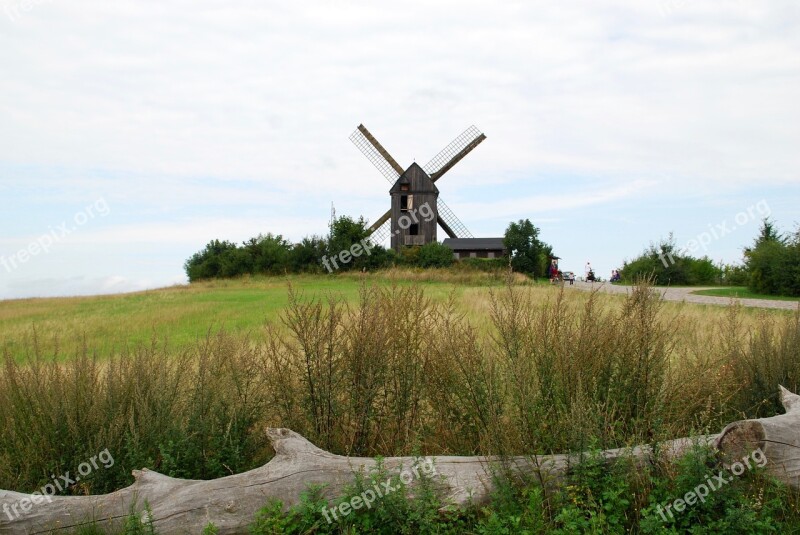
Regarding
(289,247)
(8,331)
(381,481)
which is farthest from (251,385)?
(289,247)

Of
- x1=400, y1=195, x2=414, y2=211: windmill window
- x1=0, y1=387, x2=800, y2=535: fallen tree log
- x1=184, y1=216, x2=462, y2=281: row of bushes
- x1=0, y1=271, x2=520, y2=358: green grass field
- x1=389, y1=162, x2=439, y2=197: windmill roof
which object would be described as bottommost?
x1=0, y1=387, x2=800, y2=535: fallen tree log

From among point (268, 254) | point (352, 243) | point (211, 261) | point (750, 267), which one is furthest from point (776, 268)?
point (211, 261)

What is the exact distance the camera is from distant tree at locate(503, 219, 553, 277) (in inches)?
1987

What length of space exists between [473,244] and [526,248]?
6212 mm

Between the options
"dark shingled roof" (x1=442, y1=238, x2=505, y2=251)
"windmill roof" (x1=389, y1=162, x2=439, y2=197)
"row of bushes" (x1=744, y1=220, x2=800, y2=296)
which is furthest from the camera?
"dark shingled roof" (x1=442, y1=238, x2=505, y2=251)

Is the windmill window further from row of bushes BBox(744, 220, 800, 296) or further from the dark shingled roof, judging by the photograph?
row of bushes BBox(744, 220, 800, 296)

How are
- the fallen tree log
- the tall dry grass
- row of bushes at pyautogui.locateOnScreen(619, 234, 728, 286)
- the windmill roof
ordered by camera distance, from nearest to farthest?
the fallen tree log, the tall dry grass, row of bushes at pyautogui.locateOnScreen(619, 234, 728, 286), the windmill roof

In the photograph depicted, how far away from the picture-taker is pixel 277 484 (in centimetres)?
523

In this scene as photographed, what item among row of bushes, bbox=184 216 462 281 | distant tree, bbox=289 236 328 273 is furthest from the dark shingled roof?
distant tree, bbox=289 236 328 273

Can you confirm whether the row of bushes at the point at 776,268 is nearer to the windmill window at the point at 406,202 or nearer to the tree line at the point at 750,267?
the tree line at the point at 750,267

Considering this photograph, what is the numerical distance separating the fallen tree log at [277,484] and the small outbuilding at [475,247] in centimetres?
4927

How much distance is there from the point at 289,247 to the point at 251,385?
4419 centimetres

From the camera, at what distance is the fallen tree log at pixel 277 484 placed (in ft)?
16.9

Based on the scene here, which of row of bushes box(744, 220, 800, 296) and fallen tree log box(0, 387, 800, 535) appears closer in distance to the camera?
fallen tree log box(0, 387, 800, 535)
